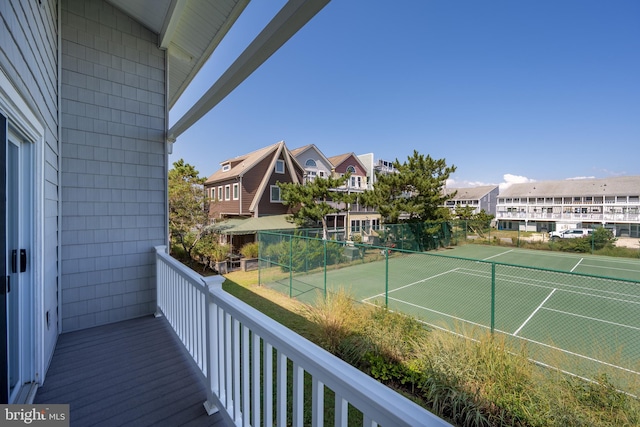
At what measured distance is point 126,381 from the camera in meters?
2.28

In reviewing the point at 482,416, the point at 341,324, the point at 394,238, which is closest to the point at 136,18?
the point at 341,324

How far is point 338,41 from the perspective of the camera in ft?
32.8

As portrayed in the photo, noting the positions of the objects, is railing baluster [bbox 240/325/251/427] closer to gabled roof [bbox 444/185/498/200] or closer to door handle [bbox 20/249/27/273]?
door handle [bbox 20/249/27/273]

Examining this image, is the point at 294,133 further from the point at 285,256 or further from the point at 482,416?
the point at 482,416

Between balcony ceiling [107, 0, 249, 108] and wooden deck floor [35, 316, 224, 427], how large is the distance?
12.1 ft

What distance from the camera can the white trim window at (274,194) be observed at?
15.3m

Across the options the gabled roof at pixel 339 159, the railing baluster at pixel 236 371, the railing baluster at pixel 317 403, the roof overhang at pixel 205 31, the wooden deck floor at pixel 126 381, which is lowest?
the wooden deck floor at pixel 126 381

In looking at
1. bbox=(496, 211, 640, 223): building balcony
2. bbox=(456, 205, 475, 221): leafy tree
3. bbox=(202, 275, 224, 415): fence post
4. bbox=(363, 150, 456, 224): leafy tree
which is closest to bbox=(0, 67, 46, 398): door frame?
bbox=(202, 275, 224, 415): fence post

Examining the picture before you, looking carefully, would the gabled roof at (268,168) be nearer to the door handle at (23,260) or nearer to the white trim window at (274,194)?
the white trim window at (274,194)

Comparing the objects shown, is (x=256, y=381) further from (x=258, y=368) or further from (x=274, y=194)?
(x=274, y=194)

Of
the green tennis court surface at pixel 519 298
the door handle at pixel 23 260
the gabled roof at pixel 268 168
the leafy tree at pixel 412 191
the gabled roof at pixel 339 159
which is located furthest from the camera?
the gabled roof at pixel 339 159

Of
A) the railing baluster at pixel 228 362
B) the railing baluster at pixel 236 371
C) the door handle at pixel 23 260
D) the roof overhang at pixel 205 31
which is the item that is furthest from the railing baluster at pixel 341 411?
the door handle at pixel 23 260

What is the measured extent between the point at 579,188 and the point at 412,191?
27.1 metres

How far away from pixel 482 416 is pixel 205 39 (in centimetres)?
565
